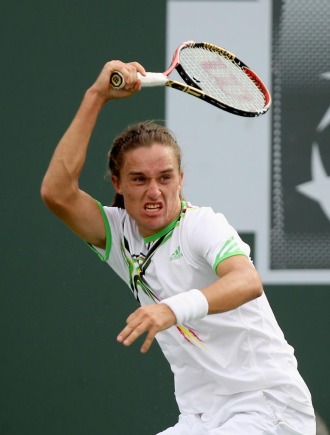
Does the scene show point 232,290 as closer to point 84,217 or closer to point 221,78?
point 84,217

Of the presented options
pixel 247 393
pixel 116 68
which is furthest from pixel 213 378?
pixel 116 68

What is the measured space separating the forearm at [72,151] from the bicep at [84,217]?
0.17 feet

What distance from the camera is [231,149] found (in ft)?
17.6

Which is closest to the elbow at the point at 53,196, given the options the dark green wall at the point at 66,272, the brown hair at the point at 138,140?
the brown hair at the point at 138,140

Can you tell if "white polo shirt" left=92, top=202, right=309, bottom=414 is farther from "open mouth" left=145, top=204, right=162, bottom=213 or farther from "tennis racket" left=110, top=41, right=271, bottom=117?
"tennis racket" left=110, top=41, right=271, bottom=117

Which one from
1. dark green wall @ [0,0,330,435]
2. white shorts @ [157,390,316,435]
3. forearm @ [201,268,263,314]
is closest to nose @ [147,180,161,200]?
forearm @ [201,268,263,314]

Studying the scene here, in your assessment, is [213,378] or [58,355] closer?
[213,378]

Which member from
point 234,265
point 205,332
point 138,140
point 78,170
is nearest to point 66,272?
point 78,170

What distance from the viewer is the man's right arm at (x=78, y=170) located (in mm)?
3791

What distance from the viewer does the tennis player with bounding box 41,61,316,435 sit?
12.0 ft

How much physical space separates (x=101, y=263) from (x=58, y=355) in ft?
1.54

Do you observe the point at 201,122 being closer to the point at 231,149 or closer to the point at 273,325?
the point at 231,149

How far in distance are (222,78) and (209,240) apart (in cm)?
92

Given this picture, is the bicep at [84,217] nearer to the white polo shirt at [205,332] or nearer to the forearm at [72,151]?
the forearm at [72,151]
